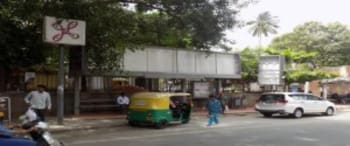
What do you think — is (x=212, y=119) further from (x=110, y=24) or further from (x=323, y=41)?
(x=323, y=41)

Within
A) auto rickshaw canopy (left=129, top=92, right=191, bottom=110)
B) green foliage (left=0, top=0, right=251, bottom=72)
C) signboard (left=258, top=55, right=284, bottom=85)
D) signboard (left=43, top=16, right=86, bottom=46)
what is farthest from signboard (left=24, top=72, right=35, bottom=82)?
signboard (left=258, top=55, right=284, bottom=85)

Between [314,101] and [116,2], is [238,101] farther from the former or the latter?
[116,2]

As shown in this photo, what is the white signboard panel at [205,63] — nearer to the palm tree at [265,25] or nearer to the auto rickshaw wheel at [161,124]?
the auto rickshaw wheel at [161,124]

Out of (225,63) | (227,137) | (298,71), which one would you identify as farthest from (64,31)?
(298,71)

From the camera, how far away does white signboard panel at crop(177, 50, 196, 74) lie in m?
30.2

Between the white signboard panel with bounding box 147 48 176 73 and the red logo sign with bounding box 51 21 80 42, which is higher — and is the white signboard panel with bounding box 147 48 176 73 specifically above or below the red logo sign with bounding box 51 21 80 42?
below

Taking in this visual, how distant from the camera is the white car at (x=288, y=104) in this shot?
90.2 feet

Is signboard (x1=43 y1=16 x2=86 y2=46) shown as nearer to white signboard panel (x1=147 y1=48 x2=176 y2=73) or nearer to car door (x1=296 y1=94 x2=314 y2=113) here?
white signboard panel (x1=147 y1=48 x2=176 y2=73)

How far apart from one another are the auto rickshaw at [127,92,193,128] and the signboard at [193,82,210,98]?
10.4 metres

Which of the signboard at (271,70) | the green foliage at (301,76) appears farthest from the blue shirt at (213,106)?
the green foliage at (301,76)

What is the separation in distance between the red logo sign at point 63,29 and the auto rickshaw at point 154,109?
139 inches

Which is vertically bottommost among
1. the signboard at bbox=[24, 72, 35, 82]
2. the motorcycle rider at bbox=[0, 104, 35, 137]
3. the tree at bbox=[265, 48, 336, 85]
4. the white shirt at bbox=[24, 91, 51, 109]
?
the motorcycle rider at bbox=[0, 104, 35, 137]

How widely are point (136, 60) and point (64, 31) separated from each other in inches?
292

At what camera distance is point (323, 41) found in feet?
222
